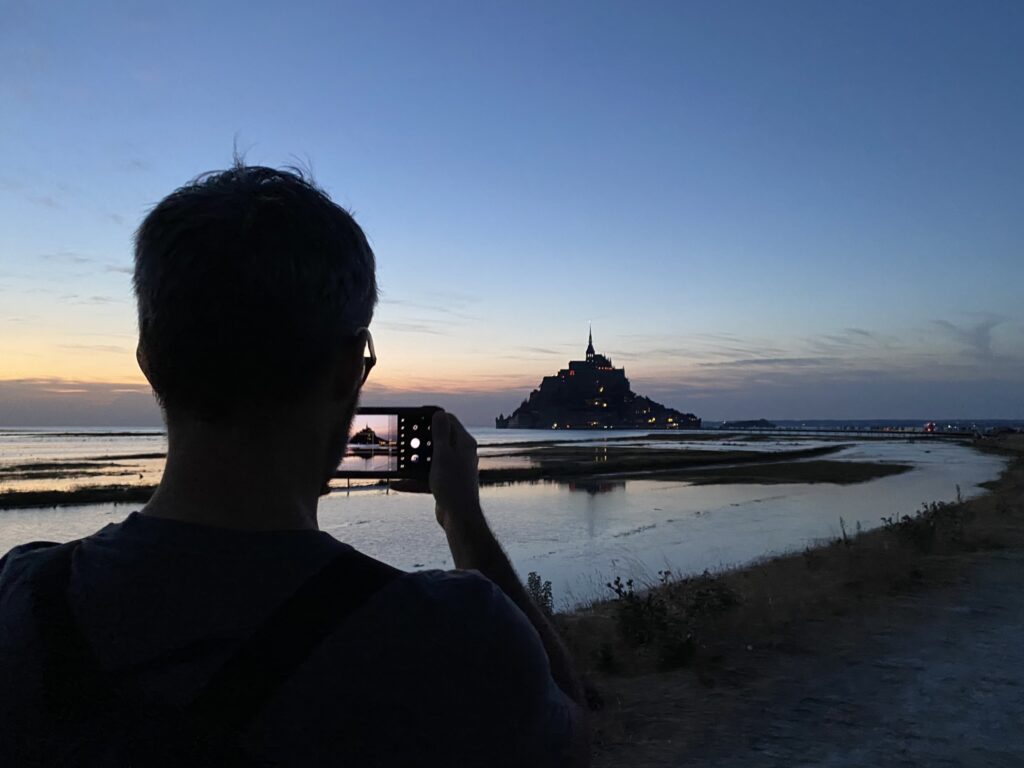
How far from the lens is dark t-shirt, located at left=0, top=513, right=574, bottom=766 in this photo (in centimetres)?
97

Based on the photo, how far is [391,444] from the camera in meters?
1.94

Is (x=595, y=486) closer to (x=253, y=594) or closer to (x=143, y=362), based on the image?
(x=143, y=362)

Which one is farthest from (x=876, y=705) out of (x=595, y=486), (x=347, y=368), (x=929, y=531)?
(x=595, y=486)

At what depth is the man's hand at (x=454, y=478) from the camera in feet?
5.00

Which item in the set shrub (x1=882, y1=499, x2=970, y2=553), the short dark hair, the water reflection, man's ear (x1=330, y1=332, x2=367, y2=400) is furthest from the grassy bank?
the water reflection

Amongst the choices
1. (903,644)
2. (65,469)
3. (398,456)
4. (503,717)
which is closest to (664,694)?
(903,644)

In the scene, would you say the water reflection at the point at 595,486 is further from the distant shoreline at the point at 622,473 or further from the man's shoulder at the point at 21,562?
the man's shoulder at the point at 21,562

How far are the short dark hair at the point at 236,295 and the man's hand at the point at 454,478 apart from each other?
1.53 ft

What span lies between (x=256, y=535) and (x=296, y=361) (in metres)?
0.29

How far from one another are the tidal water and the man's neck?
10.9 m

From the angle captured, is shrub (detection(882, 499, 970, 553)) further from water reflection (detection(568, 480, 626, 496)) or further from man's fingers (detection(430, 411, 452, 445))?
water reflection (detection(568, 480, 626, 496))

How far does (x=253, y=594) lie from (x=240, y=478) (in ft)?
0.67

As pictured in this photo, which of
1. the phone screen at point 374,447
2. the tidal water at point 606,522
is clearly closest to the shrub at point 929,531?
the tidal water at point 606,522

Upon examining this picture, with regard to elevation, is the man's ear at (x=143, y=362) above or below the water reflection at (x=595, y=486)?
above
